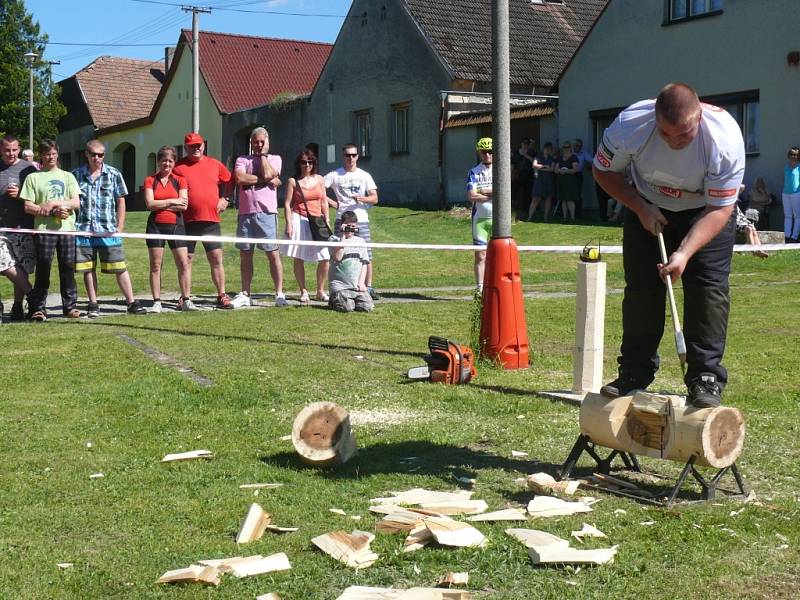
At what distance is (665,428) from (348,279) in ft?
26.1

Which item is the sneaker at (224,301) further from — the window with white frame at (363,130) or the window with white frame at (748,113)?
the window with white frame at (363,130)

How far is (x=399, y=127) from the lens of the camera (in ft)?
112

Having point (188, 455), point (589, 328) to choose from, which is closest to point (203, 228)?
point (589, 328)

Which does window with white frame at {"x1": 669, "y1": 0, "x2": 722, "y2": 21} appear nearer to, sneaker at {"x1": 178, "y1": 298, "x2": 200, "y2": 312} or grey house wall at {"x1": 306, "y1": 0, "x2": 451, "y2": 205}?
grey house wall at {"x1": 306, "y1": 0, "x2": 451, "y2": 205}

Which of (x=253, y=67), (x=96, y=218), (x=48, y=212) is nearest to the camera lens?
(x=48, y=212)

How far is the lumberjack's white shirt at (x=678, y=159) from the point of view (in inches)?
208

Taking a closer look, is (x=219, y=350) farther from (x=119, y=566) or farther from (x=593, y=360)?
(x=119, y=566)

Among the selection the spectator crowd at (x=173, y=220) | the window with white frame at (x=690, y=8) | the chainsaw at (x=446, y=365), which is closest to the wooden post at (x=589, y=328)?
the chainsaw at (x=446, y=365)

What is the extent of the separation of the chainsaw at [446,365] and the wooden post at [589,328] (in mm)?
877

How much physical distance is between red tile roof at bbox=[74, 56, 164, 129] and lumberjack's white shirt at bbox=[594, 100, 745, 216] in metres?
54.9

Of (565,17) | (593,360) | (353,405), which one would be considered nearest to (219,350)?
(353,405)

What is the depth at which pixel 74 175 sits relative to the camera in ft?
42.2

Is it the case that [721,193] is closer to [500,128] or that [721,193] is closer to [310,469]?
[310,469]

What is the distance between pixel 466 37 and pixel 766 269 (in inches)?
675
